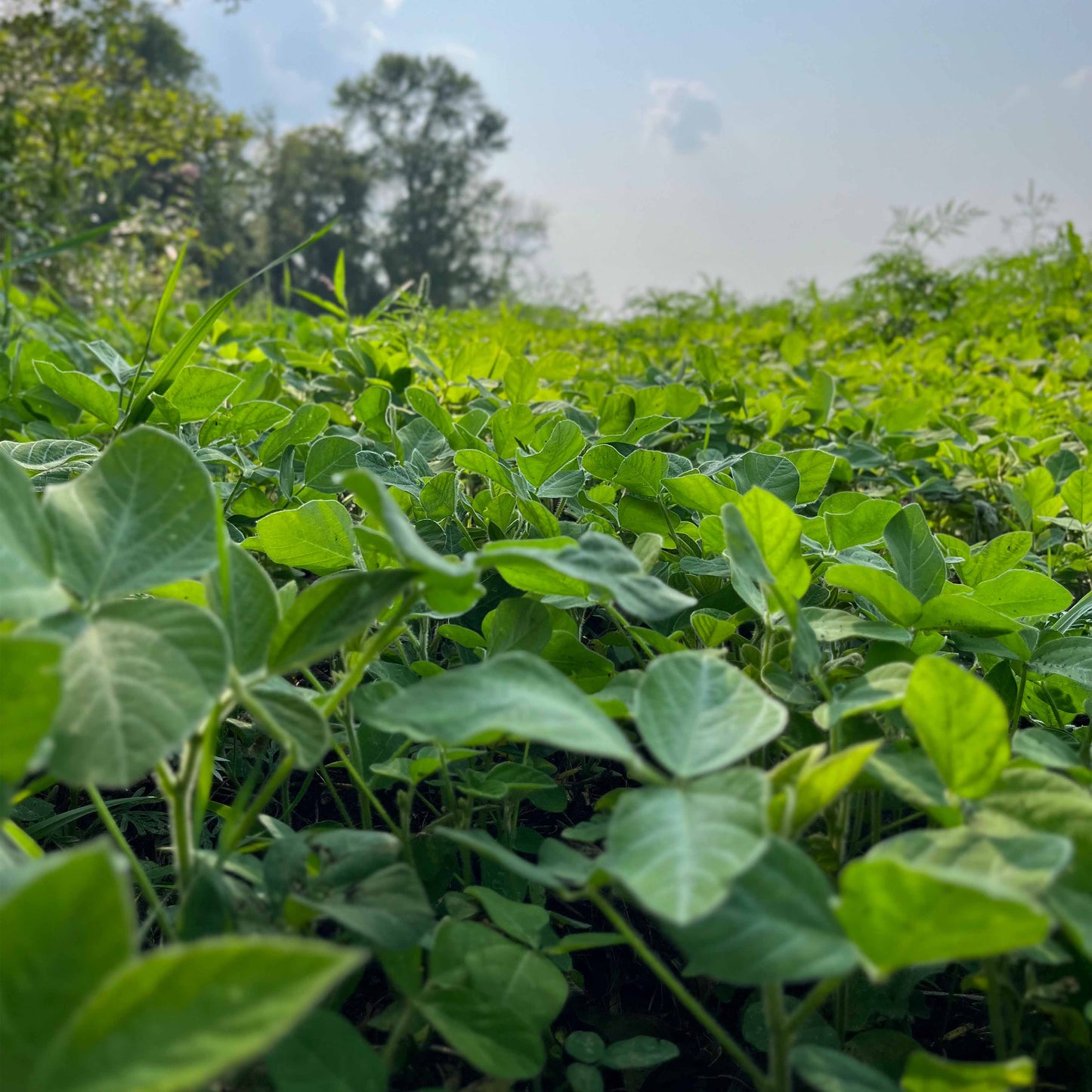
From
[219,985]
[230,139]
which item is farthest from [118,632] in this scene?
[230,139]

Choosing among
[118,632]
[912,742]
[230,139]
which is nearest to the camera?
[118,632]

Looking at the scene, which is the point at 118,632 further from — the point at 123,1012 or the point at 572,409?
the point at 572,409

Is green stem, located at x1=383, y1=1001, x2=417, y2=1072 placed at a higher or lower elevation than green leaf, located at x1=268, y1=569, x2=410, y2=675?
lower

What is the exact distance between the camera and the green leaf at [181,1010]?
0.74ft

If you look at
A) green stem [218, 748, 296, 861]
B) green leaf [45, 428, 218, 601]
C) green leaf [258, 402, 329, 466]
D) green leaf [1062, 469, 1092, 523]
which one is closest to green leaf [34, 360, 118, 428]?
green leaf [258, 402, 329, 466]

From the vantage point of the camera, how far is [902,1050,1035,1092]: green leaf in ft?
1.01

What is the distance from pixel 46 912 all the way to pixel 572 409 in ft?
3.04

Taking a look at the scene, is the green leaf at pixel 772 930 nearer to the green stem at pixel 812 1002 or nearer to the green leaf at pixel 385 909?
the green stem at pixel 812 1002

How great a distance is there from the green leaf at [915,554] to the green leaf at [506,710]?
336 millimetres

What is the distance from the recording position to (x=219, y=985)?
0.23 metres

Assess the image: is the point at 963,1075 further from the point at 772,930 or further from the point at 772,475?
the point at 772,475

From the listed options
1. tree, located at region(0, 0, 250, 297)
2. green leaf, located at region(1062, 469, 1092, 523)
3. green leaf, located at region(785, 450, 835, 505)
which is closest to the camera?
green leaf, located at region(785, 450, 835, 505)

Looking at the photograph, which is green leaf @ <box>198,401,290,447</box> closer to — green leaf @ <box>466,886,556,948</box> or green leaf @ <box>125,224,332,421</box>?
green leaf @ <box>125,224,332,421</box>

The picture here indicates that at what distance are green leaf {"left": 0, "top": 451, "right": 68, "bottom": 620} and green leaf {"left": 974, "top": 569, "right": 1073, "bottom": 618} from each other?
1.90ft
